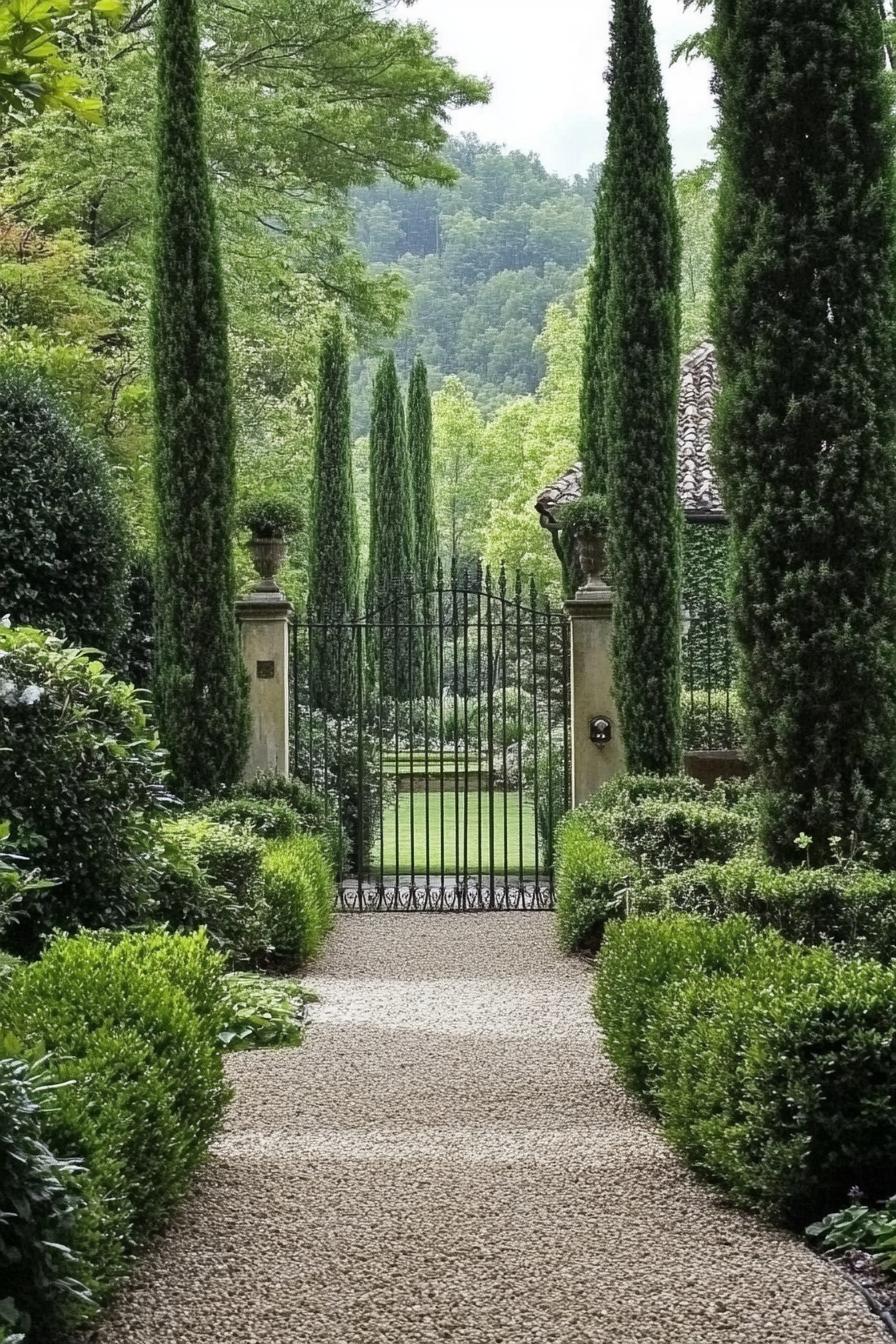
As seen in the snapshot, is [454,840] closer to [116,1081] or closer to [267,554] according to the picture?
[267,554]

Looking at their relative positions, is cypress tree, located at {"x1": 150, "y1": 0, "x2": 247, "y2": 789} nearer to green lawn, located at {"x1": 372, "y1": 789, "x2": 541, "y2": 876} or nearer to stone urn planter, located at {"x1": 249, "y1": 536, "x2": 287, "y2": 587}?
stone urn planter, located at {"x1": 249, "y1": 536, "x2": 287, "y2": 587}

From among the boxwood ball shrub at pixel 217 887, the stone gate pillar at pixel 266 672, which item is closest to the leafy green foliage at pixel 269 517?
the stone gate pillar at pixel 266 672

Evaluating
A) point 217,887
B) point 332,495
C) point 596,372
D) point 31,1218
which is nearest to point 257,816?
point 217,887

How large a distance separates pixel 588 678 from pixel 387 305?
9.41 metres

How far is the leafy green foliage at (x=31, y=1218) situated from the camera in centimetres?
263

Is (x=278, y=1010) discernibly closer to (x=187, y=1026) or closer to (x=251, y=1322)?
(x=187, y=1026)

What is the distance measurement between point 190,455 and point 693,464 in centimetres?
956

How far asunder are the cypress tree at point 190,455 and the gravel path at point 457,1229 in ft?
15.0

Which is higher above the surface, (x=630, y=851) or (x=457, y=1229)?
(x=630, y=851)

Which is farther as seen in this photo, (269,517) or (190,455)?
(269,517)

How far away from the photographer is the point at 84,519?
32.4ft

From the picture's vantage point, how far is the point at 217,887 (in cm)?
746

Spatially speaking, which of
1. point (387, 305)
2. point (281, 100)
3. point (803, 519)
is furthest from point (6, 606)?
point (387, 305)

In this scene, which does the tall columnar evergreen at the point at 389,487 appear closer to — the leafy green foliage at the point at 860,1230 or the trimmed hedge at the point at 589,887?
the trimmed hedge at the point at 589,887
